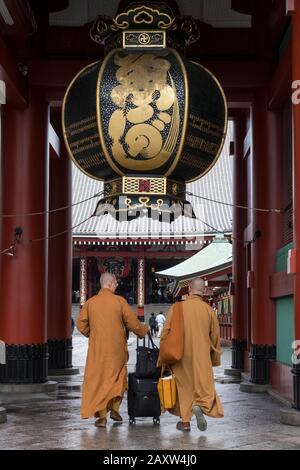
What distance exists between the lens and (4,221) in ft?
36.8

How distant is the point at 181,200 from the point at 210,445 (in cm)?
253

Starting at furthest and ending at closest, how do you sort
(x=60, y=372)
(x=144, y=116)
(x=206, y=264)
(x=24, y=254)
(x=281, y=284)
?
(x=206, y=264) → (x=60, y=372) → (x=24, y=254) → (x=281, y=284) → (x=144, y=116)

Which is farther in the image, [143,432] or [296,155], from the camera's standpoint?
[296,155]

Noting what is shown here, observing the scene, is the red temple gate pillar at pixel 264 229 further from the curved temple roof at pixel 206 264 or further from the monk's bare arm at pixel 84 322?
the curved temple roof at pixel 206 264

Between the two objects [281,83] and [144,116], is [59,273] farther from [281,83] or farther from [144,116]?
[144,116]

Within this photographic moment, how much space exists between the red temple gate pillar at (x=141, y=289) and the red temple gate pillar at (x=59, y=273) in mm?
18742

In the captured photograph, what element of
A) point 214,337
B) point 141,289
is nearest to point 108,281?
point 214,337

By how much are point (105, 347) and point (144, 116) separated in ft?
7.26

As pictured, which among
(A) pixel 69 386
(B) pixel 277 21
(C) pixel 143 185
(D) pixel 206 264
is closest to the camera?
(C) pixel 143 185

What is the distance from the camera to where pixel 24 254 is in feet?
36.6

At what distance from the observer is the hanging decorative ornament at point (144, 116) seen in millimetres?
7469

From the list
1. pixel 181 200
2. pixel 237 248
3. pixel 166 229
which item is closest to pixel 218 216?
pixel 166 229

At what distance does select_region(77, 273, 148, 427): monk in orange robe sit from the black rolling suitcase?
133 millimetres

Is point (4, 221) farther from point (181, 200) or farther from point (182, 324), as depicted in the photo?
point (182, 324)
